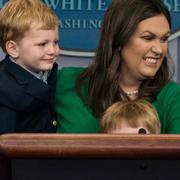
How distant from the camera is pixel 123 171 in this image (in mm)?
940

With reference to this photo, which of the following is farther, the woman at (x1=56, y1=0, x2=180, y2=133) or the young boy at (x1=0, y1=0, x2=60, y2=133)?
the woman at (x1=56, y1=0, x2=180, y2=133)

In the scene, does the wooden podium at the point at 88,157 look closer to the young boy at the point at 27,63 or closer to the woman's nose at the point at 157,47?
the young boy at the point at 27,63

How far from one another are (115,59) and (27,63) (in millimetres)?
309

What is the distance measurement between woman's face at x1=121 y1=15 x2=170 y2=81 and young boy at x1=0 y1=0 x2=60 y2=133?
254 mm

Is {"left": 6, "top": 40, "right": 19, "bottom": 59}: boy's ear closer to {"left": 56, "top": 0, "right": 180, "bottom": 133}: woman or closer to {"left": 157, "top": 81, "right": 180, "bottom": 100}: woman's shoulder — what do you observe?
{"left": 56, "top": 0, "right": 180, "bottom": 133}: woman

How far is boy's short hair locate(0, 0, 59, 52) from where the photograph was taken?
1710 millimetres

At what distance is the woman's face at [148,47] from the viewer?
1804mm

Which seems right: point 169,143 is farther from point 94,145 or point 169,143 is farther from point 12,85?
point 12,85

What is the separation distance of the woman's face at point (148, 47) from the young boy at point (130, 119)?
7.7 inches

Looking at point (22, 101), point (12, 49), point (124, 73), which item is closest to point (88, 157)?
point (22, 101)

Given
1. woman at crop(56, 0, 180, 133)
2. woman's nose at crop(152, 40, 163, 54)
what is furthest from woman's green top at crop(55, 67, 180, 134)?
woman's nose at crop(152, 40, 163, 54)

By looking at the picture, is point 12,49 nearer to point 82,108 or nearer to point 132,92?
point 82,108

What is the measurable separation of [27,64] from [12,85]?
77 millimetres

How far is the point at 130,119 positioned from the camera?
5.10 ft
